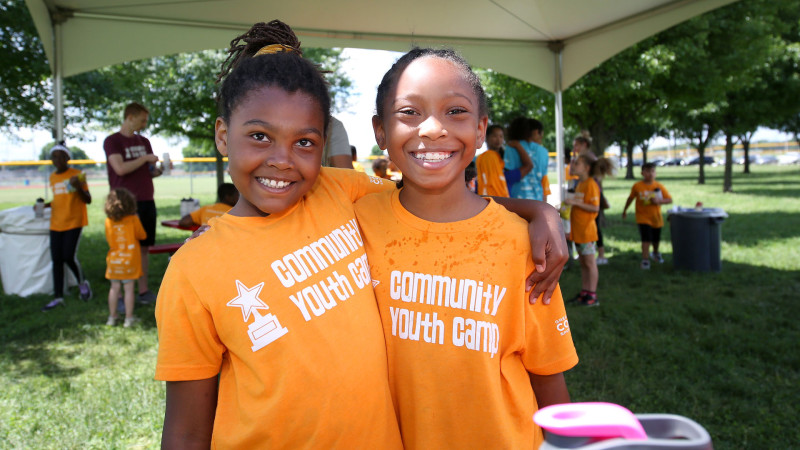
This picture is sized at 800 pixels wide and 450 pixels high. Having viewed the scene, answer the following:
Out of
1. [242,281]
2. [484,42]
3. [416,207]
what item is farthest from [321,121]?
[484,42]

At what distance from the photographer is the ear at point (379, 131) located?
1508 mm

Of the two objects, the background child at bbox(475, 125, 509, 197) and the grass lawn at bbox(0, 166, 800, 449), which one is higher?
the background child at bbox(475, 125, 509, 197)

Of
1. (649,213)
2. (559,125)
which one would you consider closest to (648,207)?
(649,213)

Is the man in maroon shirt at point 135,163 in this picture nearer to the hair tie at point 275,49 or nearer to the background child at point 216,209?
the background child at point 216,209

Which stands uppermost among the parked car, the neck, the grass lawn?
the parked car

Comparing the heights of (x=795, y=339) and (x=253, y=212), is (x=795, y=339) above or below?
below

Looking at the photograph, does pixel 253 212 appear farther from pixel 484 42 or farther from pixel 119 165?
pixel 484 42

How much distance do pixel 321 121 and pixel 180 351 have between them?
0.64 m

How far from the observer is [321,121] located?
1392 mm

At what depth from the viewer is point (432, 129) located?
1325 millimetres

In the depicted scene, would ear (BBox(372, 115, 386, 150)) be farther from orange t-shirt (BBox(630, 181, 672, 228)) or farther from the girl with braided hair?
orange t-shirt (BBox(630, 181, 672, 228))

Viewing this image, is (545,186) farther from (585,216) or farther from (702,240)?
(702,240)

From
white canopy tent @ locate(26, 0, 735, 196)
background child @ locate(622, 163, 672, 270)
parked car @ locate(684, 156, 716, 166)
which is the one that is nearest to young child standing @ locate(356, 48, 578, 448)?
white canopy tent @ locate(26, 0, 735, 196)

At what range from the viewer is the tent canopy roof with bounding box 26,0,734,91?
490 centimetres
